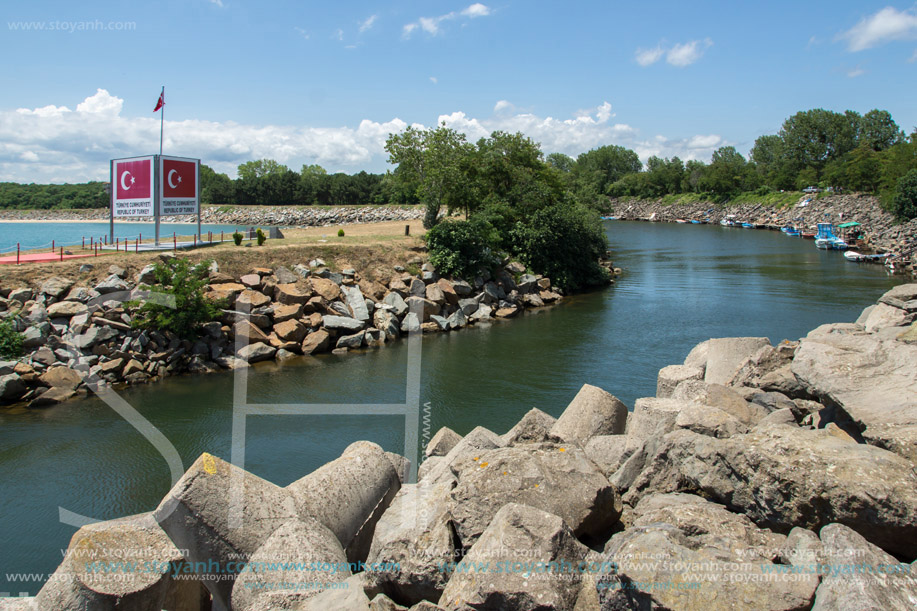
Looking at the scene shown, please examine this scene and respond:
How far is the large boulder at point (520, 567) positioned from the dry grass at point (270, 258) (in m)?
25.2

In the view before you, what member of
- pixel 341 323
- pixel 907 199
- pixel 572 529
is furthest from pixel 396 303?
pixel 907 199

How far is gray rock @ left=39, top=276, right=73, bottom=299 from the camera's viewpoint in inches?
969

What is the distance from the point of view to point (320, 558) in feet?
23.8

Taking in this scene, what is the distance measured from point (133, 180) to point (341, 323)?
600 inches

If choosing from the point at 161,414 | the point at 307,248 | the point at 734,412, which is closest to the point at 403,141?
the point at 307,248

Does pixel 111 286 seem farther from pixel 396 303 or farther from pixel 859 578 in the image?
pixel 859 578

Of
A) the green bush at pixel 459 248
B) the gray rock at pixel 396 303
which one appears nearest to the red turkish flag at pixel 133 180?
the gray rock at pixel 396 303

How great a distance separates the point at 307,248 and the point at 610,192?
5267 inches

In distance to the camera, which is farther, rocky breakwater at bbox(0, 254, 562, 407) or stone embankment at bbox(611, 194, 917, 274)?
stone embankment at bbox(611, 194, 917, 274)

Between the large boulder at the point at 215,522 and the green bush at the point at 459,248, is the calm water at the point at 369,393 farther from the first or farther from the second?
the large boulder at the point at 215,522

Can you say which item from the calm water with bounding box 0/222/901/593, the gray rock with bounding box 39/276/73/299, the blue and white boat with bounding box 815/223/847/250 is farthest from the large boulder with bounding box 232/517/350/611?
the blue and white boat with bounding box 815/223/847/250

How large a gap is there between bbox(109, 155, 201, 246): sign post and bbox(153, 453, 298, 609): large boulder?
1102 inches

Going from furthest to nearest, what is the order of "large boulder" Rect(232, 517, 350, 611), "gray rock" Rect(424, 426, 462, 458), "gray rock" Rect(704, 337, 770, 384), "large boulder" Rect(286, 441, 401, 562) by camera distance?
"gray rock" Rect(704, 337, 770, 384)
"gray rock" Rect(424, 426, 462, 458)
"large boulder" Rect(286, 441, 401, 562)
"large boulder" Rect(232, 517, 350, 611)

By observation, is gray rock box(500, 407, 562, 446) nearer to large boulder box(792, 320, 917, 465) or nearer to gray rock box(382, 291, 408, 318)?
large boulder box(792, 320, 917, 465)
